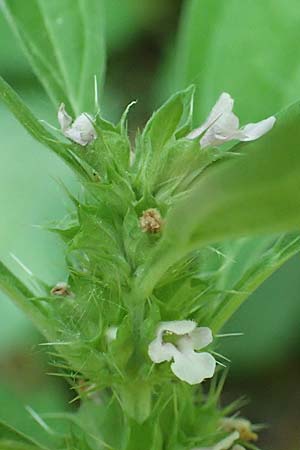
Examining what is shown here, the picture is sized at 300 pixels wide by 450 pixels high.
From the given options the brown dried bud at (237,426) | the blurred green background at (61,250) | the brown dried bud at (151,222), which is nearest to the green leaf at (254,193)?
Result: the brown dried bud at (151,222)

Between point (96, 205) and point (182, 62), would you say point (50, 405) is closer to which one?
point (182, 62)

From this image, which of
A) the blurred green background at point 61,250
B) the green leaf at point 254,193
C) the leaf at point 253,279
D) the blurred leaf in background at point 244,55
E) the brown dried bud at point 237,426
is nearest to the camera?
the green leaf at point 254,193

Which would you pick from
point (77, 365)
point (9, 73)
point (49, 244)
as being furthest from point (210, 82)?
point (9, 73)

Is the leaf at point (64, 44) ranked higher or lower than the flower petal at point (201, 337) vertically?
higher

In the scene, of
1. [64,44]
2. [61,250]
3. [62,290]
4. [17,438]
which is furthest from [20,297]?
[61,250]

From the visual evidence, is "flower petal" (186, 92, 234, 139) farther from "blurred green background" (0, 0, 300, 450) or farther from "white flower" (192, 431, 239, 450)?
"blurred green background" (0, 0, 300, 450)

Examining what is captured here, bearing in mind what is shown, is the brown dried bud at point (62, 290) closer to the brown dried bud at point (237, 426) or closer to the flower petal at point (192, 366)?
the flower petal at point (192, 366)

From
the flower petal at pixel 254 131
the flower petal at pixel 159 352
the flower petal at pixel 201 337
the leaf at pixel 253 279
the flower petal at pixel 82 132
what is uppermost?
the flower petal at pixel 82 132
